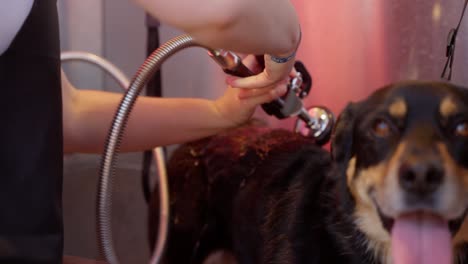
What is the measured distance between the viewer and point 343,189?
3.96 ft

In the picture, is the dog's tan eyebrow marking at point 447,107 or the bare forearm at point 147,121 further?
the bare forearm at point 147,121

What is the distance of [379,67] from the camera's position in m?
1.42

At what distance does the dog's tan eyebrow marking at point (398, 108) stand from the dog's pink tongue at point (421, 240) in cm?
20

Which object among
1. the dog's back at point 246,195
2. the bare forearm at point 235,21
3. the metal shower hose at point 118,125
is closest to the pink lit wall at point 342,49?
the dog's back at point 246,195

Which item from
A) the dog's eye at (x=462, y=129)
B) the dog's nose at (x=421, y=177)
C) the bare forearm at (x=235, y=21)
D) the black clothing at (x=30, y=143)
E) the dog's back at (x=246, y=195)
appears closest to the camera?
the bare forearm at (x=235, y=21)

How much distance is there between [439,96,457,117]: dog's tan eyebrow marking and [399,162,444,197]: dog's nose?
0.15 meters

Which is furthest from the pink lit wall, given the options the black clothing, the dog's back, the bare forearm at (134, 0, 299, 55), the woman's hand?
the black clothing

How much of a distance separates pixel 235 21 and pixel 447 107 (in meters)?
0.61

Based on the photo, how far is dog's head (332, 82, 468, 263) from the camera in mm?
922

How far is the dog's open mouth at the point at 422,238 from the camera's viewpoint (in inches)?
36.0

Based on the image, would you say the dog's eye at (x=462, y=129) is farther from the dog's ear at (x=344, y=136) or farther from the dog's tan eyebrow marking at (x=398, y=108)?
the dog's ear at (x=344, y=136)

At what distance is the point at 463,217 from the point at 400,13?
55 centimetres

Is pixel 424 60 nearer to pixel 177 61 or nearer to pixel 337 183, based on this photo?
pixel 337 183

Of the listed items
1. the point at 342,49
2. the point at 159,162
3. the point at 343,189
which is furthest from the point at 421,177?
the point at 159,162
